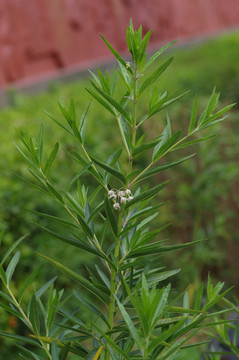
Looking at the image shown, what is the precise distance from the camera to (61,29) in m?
6.07

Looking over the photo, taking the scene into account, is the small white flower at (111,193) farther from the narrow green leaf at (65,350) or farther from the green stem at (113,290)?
the narrow green leaf at (65,350)

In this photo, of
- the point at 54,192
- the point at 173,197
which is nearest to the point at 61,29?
the point at 173,197

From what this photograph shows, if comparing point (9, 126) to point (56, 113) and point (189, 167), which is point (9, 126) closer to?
point (56, 113)

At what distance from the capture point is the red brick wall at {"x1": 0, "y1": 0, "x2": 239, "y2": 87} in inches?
209

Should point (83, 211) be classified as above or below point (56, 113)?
above

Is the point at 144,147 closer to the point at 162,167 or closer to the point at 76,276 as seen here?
the point at 162,167

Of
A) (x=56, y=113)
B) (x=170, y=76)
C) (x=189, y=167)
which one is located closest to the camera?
(x=189, y=167)

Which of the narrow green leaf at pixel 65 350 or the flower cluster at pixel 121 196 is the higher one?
the flower cluster at pixel 121 196

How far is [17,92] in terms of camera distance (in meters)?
5.16

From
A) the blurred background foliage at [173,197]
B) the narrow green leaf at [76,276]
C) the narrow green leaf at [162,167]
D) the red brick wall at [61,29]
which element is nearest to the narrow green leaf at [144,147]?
the narrow green leaf at [162,167]

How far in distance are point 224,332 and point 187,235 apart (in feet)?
8.07

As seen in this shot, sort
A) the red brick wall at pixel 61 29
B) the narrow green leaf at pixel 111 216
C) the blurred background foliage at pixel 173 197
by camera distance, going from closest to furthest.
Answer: the narrow green leaf at pixel 111 216
the blurred background foliage at pixel 173 197
the red brick wall at pixel 61 29

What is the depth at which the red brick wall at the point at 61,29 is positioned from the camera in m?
5.31

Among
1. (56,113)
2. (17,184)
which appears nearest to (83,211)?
(17,184)
